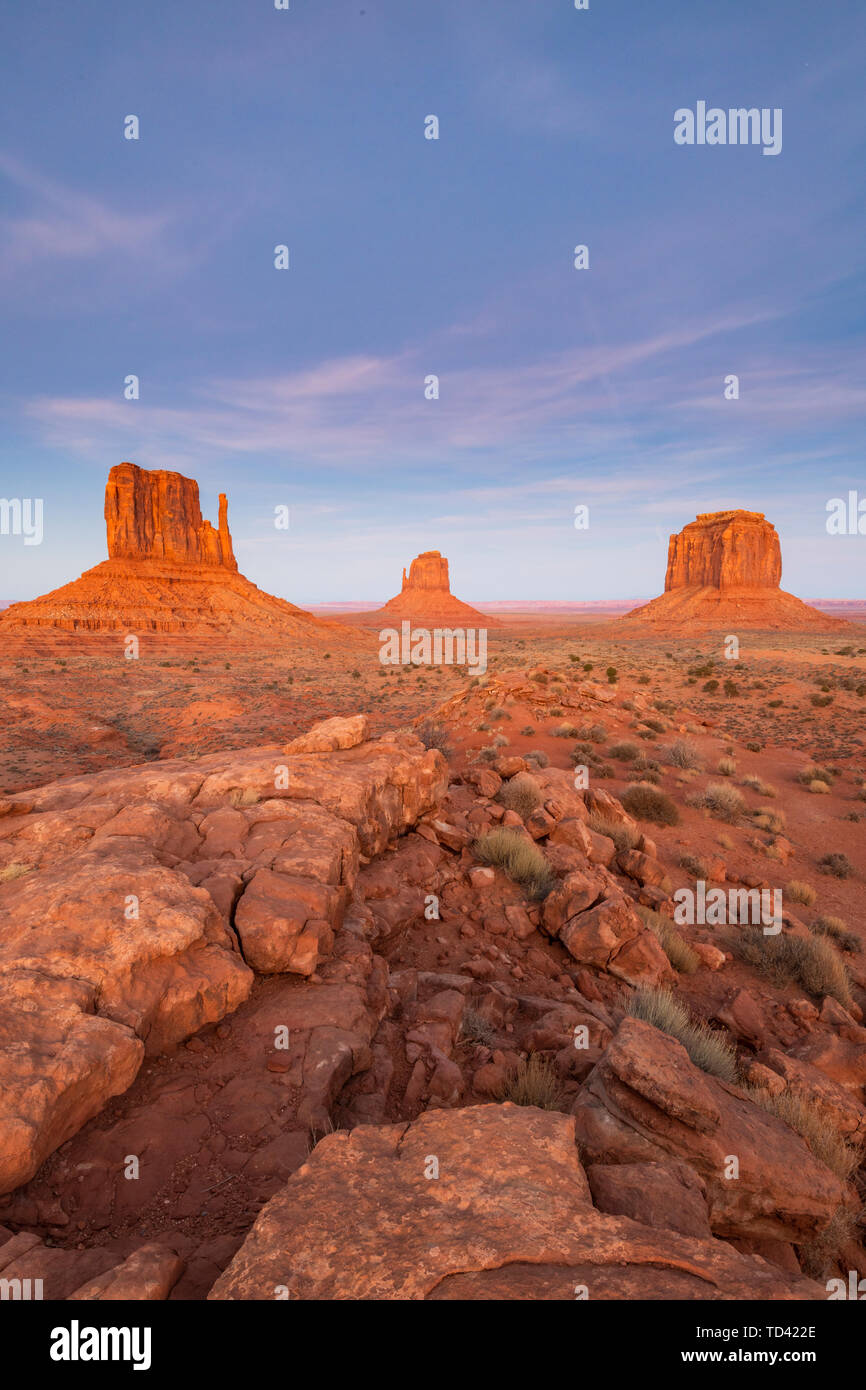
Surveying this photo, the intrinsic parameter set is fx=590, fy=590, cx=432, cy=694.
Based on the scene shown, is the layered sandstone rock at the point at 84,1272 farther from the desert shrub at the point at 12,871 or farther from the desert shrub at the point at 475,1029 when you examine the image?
the desert shrub at the point at 12,871

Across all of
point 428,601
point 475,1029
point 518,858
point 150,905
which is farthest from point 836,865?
point 428,601

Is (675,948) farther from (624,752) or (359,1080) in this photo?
(624,752)

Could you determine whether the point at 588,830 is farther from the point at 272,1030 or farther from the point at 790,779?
the point at 790,779

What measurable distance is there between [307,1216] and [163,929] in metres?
2.35

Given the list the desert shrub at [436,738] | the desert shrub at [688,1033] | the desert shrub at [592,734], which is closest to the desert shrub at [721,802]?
the desert shrub at [592,734]

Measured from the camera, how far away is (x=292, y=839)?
6.48m

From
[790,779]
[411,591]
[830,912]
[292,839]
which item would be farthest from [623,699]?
[411,591]

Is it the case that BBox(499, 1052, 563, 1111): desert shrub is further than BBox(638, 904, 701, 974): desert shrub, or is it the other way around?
BBox(638, 904, 701, 974): desert shrub

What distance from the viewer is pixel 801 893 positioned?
9711 mm

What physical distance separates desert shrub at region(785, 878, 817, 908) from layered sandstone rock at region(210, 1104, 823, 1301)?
840 cm

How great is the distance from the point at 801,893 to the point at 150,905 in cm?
986

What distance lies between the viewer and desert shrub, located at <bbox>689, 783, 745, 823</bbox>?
1280 centimetres

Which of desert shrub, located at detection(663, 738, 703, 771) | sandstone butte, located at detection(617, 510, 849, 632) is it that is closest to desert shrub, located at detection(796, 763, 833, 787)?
desert shrub, located at detection(663, 738, 703, 771)

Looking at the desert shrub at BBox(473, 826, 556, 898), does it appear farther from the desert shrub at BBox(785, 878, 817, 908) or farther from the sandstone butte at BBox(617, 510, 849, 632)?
the sandstone butte at BBox(617, 510, 849, 632)
